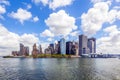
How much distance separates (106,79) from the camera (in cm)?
7175

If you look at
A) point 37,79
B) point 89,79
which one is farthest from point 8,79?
point 89,79

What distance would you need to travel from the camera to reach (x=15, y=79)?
7038 cm

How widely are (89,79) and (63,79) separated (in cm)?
986

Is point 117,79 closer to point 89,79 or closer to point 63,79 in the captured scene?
point 89,79

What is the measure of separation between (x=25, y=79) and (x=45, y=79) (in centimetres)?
748

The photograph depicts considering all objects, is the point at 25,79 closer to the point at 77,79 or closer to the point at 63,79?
the point at 63,79

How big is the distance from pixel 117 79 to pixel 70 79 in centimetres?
1834

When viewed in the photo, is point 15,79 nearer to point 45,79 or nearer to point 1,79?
point 1,79

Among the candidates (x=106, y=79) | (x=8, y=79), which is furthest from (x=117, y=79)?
(x=8, y=79)

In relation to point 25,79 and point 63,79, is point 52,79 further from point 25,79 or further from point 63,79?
point 25,79

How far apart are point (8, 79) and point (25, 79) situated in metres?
6.34

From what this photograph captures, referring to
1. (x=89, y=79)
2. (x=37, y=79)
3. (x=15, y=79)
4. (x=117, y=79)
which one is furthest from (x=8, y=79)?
(x=117, y=79)

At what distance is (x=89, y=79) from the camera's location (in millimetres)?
70812

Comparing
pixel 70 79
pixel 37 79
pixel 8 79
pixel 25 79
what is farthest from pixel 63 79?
pixel 8 79
